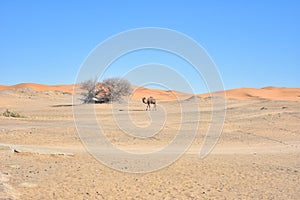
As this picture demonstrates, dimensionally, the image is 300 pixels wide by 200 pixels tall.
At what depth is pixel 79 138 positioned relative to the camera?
2173 cm

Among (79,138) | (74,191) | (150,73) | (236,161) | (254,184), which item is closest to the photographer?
(74,191)

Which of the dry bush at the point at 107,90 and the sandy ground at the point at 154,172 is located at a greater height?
the dry bush at the point at 107,90

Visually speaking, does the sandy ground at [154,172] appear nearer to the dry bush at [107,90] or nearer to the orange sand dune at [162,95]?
the dry bush at [107,90]

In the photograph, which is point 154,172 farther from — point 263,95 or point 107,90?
point 263,95

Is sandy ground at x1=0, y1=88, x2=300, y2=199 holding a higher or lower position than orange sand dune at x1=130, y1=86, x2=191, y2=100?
lower

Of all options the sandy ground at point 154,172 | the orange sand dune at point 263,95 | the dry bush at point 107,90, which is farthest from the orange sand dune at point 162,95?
the sandy ground at point 154,172

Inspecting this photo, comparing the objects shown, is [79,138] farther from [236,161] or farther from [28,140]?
[236,161]

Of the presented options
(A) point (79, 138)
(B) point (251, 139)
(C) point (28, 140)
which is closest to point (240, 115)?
(B) point (251, 139)

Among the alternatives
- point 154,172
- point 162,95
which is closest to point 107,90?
point 154,172

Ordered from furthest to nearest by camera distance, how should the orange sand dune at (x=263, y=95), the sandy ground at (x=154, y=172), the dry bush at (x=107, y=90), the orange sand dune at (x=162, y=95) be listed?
the orange sand dune at (x=263, y=95) → the orange sand dune at (x=162, y=95) → the dry bush at (x=107, y=90) → the sandy ground at (x=154, y=172)

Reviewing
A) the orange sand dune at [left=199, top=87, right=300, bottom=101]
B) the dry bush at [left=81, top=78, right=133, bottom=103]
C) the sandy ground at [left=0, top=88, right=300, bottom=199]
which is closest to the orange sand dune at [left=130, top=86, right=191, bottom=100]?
the orange sand dune at [left=199, top=87, right=300, bottom=101]

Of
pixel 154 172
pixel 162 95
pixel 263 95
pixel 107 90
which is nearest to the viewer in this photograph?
pixel 154 172

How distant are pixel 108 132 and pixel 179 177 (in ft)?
39.1

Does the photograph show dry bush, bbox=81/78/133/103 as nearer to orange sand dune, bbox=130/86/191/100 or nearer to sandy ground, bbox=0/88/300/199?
orange sand dune, bbox=130/86/191/100
